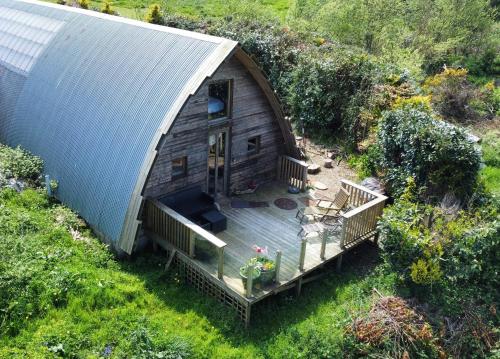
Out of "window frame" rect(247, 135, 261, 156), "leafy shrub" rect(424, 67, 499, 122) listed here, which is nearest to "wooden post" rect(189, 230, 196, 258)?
"window frame" rect(247, 135, 261, 156)

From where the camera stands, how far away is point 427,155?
1495 cm

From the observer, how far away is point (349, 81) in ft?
67.5

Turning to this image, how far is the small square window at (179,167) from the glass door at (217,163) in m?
0.99

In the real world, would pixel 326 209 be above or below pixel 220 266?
below

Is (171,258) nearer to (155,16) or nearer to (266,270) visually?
(266,270)

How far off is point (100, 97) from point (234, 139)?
4267 mm

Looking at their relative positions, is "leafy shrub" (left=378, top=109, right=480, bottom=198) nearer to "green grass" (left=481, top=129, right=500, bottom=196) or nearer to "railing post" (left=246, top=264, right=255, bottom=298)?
"green grass" (left=481, top=129, right=500, bottom=196)

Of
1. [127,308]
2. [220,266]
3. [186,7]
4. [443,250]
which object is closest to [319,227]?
[443,250]

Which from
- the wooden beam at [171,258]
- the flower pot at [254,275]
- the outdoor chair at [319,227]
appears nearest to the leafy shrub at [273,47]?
the outdoor chair at [319,227]

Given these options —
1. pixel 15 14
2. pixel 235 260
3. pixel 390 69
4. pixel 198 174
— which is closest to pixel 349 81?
pixel 390 69

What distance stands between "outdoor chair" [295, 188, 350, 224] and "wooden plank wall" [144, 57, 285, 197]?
2245 mm

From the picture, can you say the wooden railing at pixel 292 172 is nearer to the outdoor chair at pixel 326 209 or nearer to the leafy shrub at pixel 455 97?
the outdoor chair at pixel 326 209

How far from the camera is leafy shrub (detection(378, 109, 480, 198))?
14.5 metres

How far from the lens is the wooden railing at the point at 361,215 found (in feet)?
44.9
